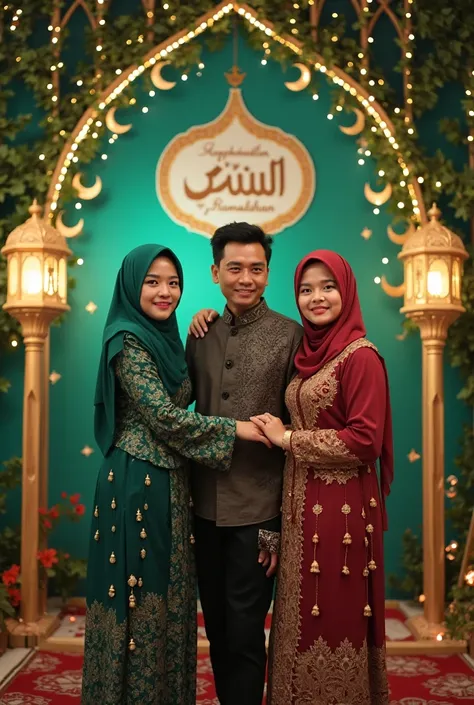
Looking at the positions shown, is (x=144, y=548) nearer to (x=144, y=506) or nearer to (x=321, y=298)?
(x=144, y=506)

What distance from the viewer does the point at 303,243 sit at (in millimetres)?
4367

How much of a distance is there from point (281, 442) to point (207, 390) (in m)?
0.36

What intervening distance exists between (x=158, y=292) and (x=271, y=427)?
0.55m

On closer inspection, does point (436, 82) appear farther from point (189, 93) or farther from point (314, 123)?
point (189, 93)

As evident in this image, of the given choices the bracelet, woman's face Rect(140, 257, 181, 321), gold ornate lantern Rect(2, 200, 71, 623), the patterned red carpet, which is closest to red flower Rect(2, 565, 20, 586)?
gold ornate lantern Rect(2, 200, 71, 623)

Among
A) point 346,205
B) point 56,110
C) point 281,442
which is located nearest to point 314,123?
point 346,205

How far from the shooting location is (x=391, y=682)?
3.27m

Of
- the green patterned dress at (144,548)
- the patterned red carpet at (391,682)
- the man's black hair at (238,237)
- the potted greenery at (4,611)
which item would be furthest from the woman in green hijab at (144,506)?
the potted greenery at (4,611)

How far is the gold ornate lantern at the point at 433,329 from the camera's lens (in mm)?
3816

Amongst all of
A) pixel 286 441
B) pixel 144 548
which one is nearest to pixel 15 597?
pixel 144 548

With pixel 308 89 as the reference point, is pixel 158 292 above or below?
below

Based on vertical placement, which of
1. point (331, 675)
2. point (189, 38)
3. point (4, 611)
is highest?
point (189, 38)

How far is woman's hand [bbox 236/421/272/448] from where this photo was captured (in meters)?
2.40

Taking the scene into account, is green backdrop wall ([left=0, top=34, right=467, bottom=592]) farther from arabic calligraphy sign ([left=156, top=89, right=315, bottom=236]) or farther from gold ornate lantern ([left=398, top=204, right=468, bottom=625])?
gold ornate lantern ([left=398, top=204, right=468, bottom=625])
